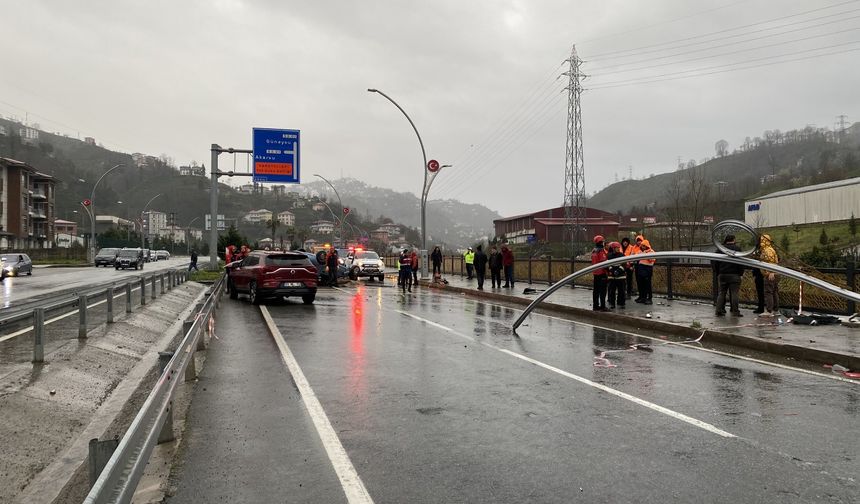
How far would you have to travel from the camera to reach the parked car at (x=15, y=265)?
106ft

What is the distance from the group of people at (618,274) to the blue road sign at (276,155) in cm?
1791

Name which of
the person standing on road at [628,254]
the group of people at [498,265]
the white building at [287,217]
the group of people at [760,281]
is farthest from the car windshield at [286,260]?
the white building at [287,217]

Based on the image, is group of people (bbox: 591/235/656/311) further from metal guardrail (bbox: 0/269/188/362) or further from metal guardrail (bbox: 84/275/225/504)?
metal guardrail (bbox: 84/275/225/504)

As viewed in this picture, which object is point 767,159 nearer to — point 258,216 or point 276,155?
point 258,216

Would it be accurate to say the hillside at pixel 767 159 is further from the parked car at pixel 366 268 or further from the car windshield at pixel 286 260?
the car windshield at pixel 286 260

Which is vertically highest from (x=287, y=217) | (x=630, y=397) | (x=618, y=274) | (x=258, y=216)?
(x=287, y=217)

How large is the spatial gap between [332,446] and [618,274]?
11646 mm

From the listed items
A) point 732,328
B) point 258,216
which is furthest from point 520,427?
point 258,216

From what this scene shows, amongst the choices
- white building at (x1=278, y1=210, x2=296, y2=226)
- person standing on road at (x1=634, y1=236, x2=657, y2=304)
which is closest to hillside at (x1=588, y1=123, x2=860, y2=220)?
white building at (x1=278, y1=210, x2=296, y2=226)

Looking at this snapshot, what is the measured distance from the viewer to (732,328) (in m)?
11.0

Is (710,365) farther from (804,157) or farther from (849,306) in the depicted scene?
(804,157)

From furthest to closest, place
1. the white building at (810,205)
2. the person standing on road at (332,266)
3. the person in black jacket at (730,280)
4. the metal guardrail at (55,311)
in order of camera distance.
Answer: the white building at (810,205)
the person standing on road at (332,266)
the person in black jacket at (730,280)
the metal guardrail at (55,311)

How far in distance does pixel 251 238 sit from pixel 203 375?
13770 cm

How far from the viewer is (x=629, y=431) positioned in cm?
512
